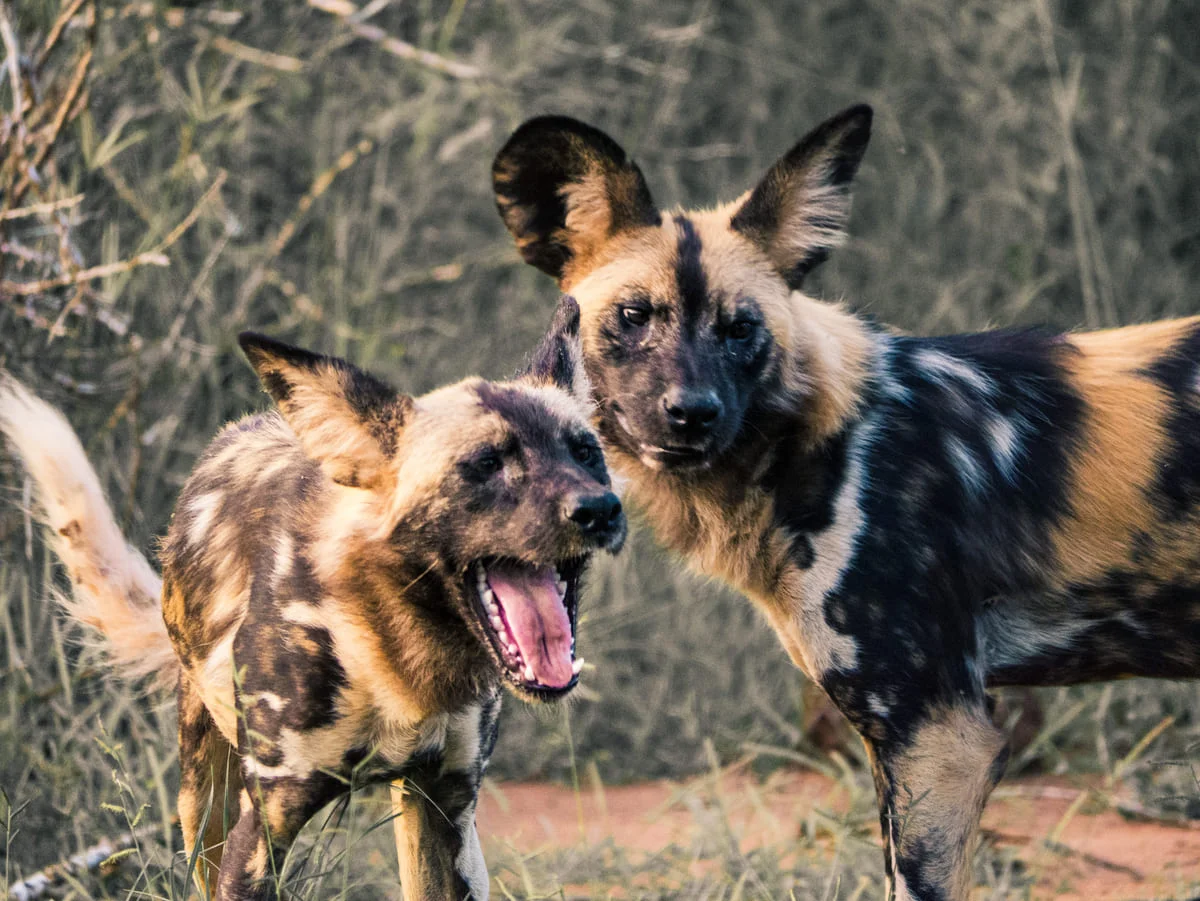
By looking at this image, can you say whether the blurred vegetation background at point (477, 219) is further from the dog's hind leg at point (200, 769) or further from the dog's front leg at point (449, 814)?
the dog's front leg at point (449, 814)

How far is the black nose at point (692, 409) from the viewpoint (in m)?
2.34

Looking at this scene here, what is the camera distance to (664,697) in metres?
4.09

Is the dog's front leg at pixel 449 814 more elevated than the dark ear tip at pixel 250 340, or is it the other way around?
the dark ear tip at pixel 250 340

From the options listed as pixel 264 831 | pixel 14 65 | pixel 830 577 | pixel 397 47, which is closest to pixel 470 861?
pixel 264 831

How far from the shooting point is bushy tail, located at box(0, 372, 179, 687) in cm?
258

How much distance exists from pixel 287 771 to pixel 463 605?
1.12ft

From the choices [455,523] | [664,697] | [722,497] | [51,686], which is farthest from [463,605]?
[664,697]

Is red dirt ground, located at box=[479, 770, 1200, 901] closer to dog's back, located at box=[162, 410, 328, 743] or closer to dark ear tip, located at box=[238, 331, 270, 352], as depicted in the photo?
dog's back, located at box=[162, 410, 328, 743]

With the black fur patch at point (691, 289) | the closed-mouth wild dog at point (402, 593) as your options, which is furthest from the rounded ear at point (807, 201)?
the closed-mouth wild dog at point (402, 593)

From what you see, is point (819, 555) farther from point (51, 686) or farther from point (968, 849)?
point (51, 686)

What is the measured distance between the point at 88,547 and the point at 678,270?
1174mm

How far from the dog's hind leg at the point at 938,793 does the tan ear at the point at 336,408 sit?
0.91 metres

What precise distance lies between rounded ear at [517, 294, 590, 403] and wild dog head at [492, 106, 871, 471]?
5.8 inches

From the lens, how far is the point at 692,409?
92.1 inches
